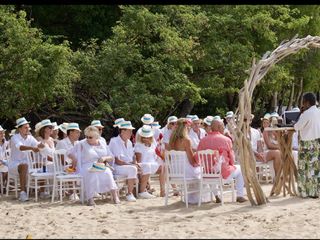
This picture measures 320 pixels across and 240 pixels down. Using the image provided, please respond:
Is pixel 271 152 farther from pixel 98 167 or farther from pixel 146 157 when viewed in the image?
pixel 98 167

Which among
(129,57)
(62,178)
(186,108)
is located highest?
(129,57)

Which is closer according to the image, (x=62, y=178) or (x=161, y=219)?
(x=161, y=219)

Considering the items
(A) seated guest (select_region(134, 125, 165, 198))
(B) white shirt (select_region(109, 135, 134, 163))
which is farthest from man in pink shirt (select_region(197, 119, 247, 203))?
(B) white shirt (select_region(109, 135, 134, 163))

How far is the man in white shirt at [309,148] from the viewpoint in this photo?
12453 millimetres

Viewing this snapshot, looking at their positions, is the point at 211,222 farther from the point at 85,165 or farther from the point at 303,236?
the point at 85,165

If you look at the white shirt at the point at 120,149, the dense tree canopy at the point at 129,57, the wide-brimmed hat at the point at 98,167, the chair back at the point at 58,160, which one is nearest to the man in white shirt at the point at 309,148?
the white shirt at the point at 120,149

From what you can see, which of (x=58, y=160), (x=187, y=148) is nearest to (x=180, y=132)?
(x=187, y=148)

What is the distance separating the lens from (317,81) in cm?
3231

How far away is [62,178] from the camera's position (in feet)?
42.3

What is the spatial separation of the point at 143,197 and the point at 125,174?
0.57 metres

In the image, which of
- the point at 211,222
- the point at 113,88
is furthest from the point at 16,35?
the point at 211,222

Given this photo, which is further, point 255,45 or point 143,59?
point 255,45

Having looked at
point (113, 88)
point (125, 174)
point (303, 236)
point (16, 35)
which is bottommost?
point (303, 236)

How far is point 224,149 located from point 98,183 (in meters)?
2.30
